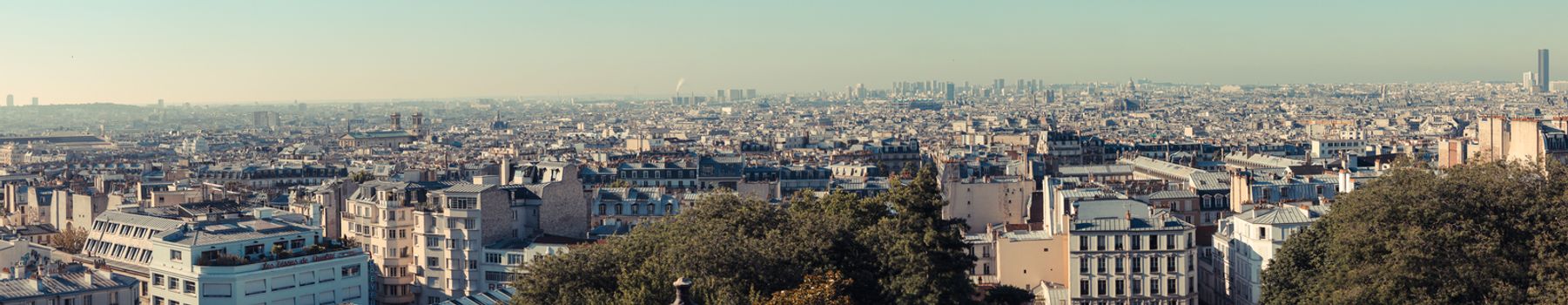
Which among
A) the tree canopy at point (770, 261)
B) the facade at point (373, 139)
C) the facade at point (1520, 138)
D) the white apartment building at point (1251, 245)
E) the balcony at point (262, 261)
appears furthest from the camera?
the facade at point (373, 139)

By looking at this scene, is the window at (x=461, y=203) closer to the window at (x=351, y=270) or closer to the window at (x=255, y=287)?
the window at (x=351, y=270)

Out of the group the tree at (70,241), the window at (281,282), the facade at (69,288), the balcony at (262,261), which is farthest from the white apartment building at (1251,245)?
the tree at (70,241)

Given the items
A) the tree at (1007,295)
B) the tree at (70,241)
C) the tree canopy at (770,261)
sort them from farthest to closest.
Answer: the tree at (70,241)
the tree at (1007,295)
the tree canopy at (770,261)

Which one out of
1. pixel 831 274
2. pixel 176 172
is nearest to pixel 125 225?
pixel 831 274

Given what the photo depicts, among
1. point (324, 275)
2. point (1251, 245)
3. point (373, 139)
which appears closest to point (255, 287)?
point (324, 275)

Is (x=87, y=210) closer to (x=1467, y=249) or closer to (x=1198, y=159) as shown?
(x=1467, y=249)

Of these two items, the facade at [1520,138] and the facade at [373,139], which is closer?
the facade at [1520,138]
